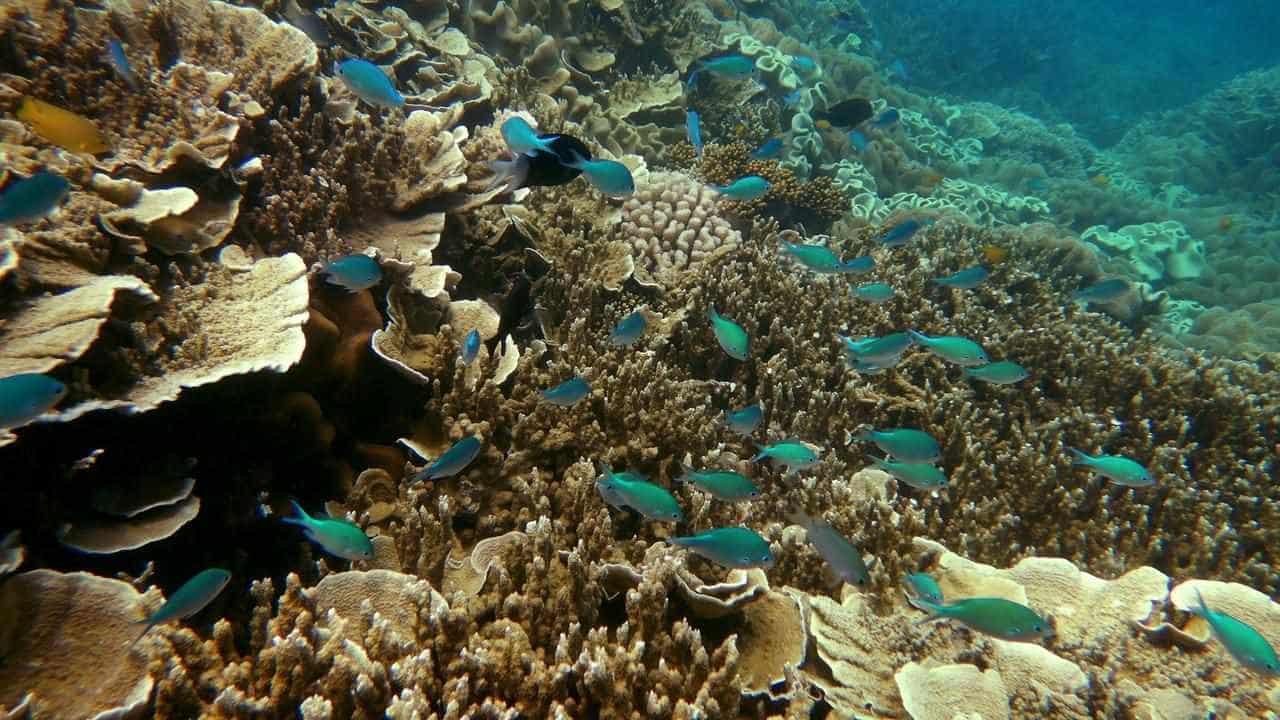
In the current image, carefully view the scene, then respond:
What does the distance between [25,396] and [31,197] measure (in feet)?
3.10

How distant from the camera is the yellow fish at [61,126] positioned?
3045 millimetres

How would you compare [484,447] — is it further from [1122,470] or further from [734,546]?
[1122,470]

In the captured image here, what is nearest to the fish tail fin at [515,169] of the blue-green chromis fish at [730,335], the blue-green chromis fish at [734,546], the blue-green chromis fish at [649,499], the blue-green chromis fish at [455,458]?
the blue-green chromis fish at [730,335]

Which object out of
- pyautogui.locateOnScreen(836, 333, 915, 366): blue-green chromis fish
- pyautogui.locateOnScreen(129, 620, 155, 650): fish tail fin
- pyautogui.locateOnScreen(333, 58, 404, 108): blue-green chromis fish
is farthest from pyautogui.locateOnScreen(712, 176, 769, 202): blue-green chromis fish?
pyautogui.locateOnScreen(129, 620, 155, 650): fish tail fin

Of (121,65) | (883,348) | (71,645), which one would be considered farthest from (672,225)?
(71,645)

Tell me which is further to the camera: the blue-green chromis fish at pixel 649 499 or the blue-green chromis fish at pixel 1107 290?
the blue-green chromis fish at pixel 1107 290

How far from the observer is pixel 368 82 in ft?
12.8

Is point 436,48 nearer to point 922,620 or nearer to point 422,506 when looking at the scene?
point 422,506

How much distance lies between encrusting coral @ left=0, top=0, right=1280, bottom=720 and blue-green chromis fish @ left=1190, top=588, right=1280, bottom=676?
1.13 ft

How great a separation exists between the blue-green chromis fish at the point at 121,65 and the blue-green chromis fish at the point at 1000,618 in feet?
17.6

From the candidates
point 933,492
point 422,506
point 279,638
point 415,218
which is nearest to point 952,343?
point 933,492

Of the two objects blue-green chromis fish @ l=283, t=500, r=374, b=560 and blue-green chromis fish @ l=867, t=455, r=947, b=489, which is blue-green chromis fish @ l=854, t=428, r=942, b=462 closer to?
blue-green chromis fish @ l=867, t=455, r=947, b=489

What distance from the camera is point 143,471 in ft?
8.55

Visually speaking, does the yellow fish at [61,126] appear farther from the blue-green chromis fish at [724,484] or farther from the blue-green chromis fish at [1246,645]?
the blue-green chromis fish at [1246,645]
